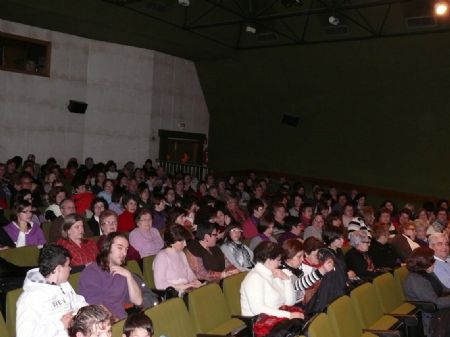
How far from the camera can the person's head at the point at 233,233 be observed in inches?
213

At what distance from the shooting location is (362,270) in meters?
5.59

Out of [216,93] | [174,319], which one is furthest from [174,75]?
[174,319]

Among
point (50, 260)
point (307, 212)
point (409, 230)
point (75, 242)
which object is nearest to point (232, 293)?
point (75, 242)

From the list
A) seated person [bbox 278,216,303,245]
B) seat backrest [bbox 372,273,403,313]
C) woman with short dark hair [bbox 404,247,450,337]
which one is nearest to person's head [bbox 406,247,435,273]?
woman with short dark hair [bbox 404,247,450,337]

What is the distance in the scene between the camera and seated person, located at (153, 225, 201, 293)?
454 centimetres

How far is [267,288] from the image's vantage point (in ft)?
13.3

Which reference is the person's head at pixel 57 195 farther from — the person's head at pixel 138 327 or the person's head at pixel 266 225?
the person's head at pixel 138 327

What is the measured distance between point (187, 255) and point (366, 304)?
1.72 meters

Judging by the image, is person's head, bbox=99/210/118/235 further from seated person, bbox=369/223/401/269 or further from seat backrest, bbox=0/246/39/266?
seated person, bbox=369/223/401/269

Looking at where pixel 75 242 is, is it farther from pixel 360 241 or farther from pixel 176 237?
pixel 360 241

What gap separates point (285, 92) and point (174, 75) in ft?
10.3

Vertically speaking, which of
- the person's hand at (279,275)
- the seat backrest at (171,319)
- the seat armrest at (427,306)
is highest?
the person's hand at (279,275)

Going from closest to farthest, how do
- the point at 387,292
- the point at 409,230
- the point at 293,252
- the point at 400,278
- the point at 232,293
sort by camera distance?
1. the point at 232,293
2. the point at 293,252
3. the point at 387,292
4. the point at 400,278
5. the point at 409,230

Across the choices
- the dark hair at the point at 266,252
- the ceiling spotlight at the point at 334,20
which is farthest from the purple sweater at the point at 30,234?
the ceiling spotlight at the point at 334,20
